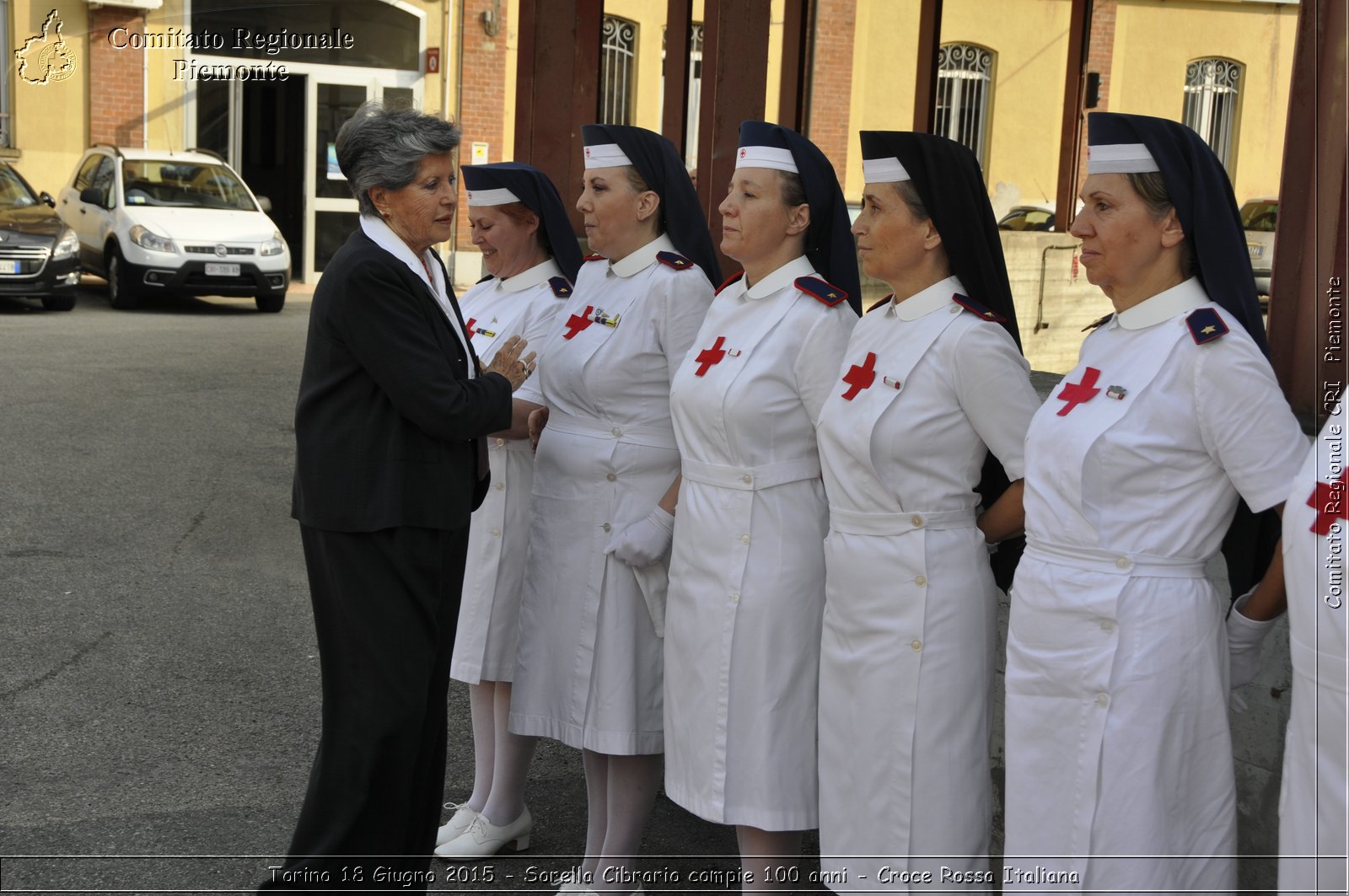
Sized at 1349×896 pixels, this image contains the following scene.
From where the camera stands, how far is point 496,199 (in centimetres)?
459

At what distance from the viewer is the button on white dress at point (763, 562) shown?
3.65 m

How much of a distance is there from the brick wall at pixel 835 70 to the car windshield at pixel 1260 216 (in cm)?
655

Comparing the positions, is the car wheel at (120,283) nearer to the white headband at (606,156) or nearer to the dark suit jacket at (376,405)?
the white headband at (606,156)

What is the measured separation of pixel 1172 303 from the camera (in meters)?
2.95

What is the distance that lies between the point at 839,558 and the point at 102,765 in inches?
112

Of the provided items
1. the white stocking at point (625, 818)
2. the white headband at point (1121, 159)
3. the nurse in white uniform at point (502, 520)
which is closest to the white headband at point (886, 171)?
the white headband at point (1121, 159)

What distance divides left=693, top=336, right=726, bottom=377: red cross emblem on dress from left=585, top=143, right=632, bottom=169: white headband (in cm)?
68

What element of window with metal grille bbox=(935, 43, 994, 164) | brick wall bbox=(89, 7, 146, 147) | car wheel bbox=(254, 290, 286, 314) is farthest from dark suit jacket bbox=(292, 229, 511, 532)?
window with metal grille bbox=(935, 43, 994, 164)

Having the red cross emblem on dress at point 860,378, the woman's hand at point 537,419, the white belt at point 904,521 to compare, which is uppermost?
the red cross emblem on dress at point 860,378

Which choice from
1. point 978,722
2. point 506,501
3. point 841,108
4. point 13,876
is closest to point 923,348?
point 978,722

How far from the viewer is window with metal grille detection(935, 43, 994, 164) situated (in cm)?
2544

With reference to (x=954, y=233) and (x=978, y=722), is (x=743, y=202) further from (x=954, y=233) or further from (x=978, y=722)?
(x=978, y=722)

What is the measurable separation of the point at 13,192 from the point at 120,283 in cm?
159

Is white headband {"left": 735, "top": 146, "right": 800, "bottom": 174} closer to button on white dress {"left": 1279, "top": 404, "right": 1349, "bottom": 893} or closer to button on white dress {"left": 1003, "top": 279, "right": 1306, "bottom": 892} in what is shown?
button on white dress {"left": 1003, "top": 279, "right": 1306, "bottom": 892}
